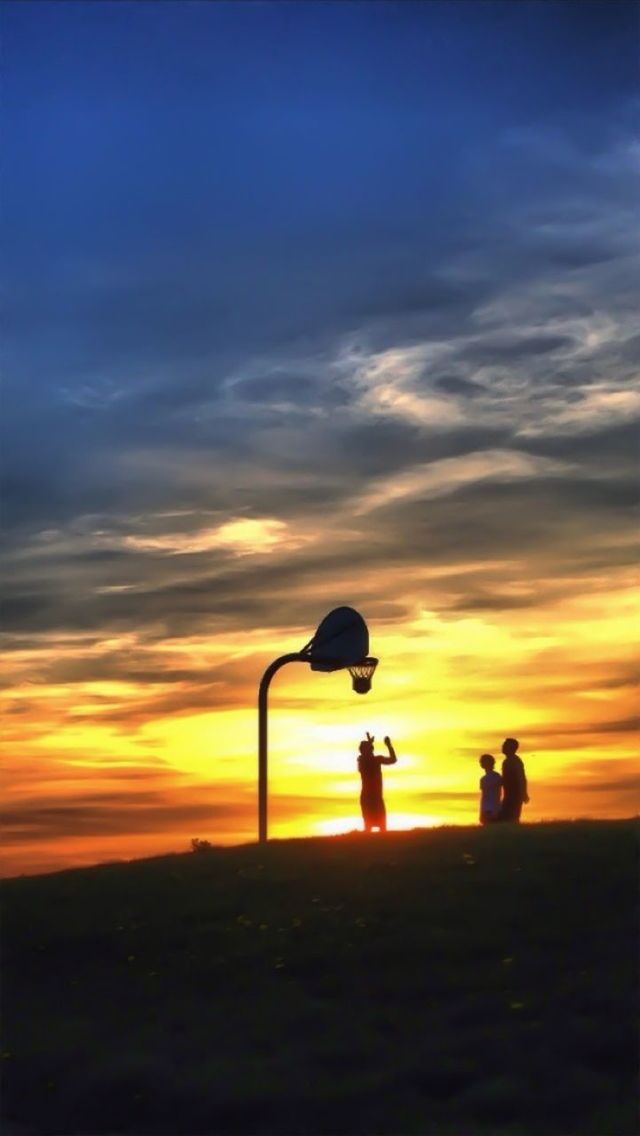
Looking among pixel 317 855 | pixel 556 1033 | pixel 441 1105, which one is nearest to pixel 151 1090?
pixel 441 1105

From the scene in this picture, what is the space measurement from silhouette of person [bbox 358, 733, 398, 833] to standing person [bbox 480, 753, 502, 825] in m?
2.19

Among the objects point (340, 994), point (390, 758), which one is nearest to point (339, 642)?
point (390, 758)

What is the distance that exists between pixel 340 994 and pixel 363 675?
13.4 meters

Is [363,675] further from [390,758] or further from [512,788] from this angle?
[512,788]

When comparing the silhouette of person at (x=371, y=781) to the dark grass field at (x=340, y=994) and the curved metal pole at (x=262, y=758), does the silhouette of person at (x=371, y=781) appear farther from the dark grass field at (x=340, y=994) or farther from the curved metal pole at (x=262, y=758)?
the dark grass field at (x=340, y=994)

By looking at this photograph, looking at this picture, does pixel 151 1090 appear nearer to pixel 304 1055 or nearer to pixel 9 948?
pixel 304 1055

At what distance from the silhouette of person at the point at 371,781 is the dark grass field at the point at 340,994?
18.5 ft

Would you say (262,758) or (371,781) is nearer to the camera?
(262,758)

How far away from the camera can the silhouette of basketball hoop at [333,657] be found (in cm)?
2953

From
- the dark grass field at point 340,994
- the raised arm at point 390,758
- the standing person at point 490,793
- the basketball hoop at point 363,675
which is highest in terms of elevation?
the basketball hoop at point 363,675

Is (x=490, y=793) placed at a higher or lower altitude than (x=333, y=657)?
lower

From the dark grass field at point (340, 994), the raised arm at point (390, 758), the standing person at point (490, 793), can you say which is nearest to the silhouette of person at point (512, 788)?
the standing person at point (490, 793)

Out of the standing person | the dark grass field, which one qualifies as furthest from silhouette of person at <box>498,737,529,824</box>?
the dark grass field

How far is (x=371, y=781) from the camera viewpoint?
31.5 metres
